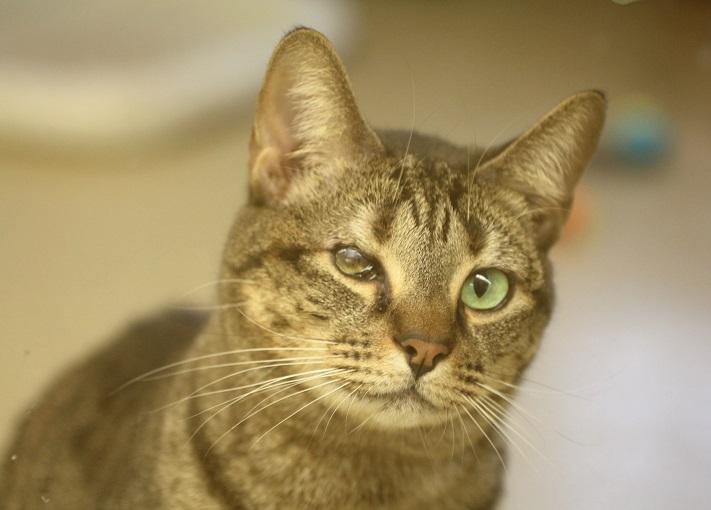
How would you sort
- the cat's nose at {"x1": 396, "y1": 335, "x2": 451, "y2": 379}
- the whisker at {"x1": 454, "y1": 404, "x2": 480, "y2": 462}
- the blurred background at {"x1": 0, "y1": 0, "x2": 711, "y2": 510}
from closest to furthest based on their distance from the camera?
1. the cat's nose at {"x1": 396, "y1": 335, "x2": 451, "y2": 379}
2. the whisker at {"x1": 454, "y1": 404, "x2": 480, "y2": 462}
3. the blurred background at {"x1": 0, "y1": 0, "x2": 711, "y2": 510}

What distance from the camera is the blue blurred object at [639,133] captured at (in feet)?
5.15

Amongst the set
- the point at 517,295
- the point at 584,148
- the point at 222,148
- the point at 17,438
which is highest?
the point at 584,148

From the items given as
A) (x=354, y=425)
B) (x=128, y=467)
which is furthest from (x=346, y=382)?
(x=128, y=467)

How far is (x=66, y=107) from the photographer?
1597 millimetres

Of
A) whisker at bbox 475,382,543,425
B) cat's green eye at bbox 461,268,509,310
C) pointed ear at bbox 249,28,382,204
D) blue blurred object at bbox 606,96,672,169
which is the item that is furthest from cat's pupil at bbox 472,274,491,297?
blue blurred object at bbox 606,96,672,169

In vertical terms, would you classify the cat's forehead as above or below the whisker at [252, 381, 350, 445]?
above

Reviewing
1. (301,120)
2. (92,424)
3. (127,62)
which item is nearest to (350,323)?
(301,120)

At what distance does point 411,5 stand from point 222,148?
46cm

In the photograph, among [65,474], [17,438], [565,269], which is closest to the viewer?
[65,474]

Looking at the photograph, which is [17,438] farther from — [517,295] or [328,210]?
[517,295]

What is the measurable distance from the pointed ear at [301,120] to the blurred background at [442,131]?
0.22 metres

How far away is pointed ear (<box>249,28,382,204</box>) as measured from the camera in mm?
1102

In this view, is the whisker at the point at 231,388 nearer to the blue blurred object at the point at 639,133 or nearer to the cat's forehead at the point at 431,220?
the cat's forehead at the point at 431,220

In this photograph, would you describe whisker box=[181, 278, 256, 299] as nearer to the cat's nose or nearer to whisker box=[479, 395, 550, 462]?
the cat's nose
